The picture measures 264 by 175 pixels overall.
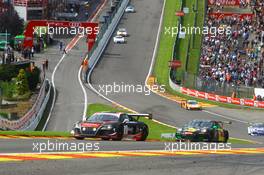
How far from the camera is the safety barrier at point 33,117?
3638 centimetres

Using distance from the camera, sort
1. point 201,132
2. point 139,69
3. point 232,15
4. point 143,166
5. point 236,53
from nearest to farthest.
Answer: point 143,166 < point 201,132 < point 139,69 < point 236,53 < point 232,15

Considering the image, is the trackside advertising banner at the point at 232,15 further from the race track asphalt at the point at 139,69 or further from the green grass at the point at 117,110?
the green grass at the point at 117,110

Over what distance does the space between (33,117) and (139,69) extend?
89.6 ft

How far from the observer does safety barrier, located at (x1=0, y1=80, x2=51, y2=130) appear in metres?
36.4

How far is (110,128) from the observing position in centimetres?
2366

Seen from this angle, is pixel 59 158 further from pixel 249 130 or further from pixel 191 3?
pixel 191 3

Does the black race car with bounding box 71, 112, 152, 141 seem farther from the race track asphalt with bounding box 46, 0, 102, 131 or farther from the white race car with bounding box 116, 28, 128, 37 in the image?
the white race car with bounding box 116, 28, 128, 37

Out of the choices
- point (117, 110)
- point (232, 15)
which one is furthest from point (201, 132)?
point (232, 15)

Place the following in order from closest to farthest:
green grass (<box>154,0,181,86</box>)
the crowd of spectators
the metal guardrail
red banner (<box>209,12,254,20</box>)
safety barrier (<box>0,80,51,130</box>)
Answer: safety barrier (<box>0,80,51,130</box>), the crowd of spectators, green grass (<box>154,0,181,86</box>), the metal guardrail, red banner (<box>209,12,254,20</box>)

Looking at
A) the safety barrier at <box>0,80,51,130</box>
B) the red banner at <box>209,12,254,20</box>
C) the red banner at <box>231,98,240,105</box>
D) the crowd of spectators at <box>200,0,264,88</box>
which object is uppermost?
the red banner at <box>209,12,254,20</box>

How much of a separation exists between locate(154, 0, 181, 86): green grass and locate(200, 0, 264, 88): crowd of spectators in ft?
11.4

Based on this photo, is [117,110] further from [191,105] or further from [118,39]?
[118,39]

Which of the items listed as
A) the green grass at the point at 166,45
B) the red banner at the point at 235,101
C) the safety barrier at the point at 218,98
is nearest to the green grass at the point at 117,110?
the safety barrier at the point at 218,98

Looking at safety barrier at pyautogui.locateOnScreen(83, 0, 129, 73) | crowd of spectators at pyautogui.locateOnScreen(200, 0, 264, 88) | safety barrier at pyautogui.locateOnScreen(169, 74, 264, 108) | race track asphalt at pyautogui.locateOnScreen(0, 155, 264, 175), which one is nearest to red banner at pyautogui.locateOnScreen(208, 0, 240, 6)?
crowd of spectators at pyautogui.locateOnScreen(200, 0, 264, 88)
